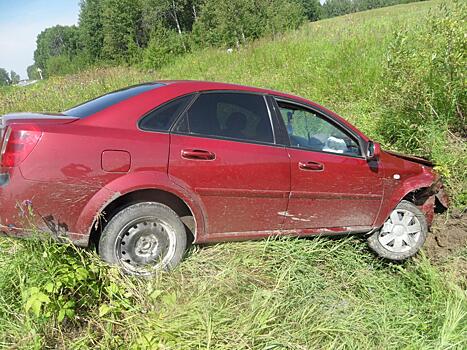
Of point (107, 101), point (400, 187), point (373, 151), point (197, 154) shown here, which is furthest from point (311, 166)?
point (107, 101)

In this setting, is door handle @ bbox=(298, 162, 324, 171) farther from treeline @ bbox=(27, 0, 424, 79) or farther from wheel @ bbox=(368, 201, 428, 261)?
treeline @ bbox=(27, 0, 424, 79)

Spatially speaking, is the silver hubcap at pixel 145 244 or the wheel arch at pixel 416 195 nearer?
the silver hubcap at pixel 145 244

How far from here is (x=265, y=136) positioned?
365 cm

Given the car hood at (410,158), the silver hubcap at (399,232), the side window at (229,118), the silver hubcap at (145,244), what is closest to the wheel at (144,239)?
the silver hubcap at (145,244)

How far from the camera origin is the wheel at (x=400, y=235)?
4.50 m

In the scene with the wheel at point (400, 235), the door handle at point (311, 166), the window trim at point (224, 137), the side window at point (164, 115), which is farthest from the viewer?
the wheel at point (400, 235)

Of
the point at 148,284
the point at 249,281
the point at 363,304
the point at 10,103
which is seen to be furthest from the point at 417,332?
the point at 10,103

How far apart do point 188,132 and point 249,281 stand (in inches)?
54.0

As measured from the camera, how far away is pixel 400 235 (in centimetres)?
455

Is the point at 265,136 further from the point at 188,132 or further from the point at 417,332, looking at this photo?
the point at 417,332

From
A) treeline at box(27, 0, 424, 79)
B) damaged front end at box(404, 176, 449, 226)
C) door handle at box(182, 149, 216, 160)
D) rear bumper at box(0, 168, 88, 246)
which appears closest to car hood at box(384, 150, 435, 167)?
damaged front end at box(404, 176, 449, 226)

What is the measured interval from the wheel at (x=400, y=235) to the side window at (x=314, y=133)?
0.99 metres

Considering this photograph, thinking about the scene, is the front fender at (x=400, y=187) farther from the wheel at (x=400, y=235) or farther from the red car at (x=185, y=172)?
the wheel at (x=400, y=235)

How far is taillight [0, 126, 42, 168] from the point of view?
9.24 ft
